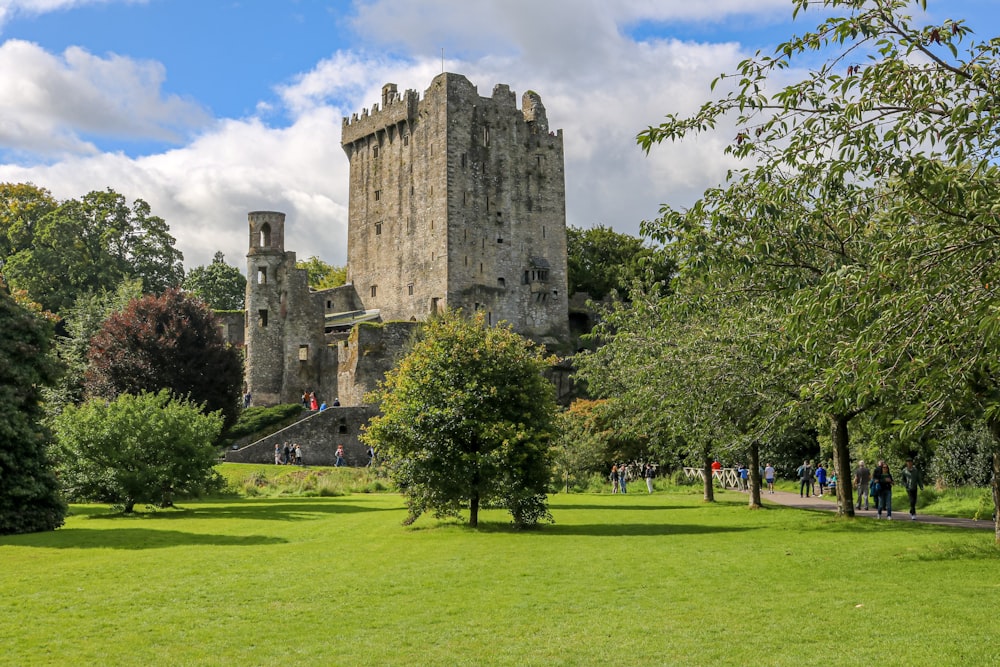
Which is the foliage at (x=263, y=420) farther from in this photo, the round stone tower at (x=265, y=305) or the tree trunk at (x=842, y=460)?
the tree trunk at (x=842, y=460)

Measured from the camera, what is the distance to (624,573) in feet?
48.7

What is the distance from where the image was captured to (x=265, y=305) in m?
60.8

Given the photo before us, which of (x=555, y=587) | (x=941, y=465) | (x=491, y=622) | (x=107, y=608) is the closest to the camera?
(x=491, y=622)

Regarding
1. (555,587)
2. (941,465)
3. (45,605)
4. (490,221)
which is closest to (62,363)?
(45,605)

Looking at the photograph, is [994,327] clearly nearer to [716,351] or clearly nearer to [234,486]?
[716,351]

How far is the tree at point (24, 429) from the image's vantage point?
2009cm

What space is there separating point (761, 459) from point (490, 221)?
33.2 meters

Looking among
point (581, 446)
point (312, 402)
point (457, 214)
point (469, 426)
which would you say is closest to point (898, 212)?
point (469, 426)

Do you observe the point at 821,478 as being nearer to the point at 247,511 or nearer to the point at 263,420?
the point at 247,511

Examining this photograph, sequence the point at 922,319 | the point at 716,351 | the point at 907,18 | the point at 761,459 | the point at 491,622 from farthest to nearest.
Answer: the point at 761,459 → the point at 716,351 → the point at 491,622 → the point at 907,18 → the point at 922,319

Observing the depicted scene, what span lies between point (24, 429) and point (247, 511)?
7.93 metres

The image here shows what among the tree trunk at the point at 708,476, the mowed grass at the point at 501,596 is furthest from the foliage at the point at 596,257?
the mowed grass at the point at 501,596

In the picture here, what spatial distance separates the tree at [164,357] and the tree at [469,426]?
2682cm

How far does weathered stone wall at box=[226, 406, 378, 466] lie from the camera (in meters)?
48.1
